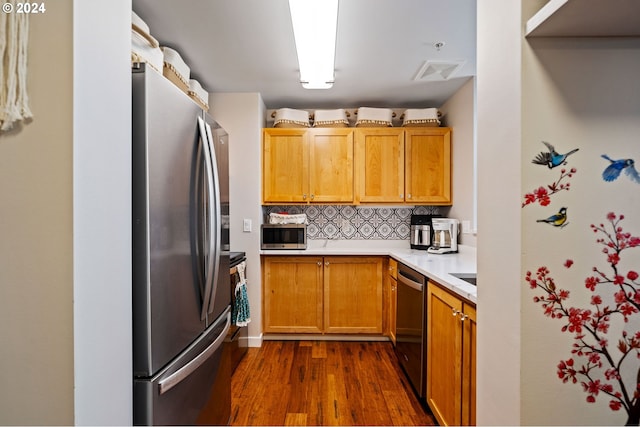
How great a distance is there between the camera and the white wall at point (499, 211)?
2.57ft

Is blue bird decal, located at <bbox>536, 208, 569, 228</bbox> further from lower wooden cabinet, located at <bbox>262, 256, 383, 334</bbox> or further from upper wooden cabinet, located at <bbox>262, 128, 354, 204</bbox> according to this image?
upper wooden cabinet, located at <bbox>262, 128, 354, 204</bbox>

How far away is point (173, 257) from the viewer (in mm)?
1138

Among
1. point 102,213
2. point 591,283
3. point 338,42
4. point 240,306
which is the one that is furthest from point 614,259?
point 240,306

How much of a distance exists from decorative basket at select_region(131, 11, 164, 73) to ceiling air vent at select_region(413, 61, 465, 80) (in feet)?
6.35

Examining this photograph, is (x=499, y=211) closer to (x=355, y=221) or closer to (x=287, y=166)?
(x=287, y=166)

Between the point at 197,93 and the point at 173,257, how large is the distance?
6.78 feet

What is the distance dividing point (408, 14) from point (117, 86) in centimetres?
170

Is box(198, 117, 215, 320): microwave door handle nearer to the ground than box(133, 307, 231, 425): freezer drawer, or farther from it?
farther from it

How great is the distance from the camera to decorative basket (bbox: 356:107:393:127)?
335 cm


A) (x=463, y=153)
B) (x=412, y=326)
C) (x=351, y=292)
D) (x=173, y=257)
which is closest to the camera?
(x=173, y=257)

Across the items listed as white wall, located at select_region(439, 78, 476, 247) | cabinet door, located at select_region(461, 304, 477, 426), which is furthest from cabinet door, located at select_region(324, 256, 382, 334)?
cabinet door, located at select_region(461, 304, 477, 426)

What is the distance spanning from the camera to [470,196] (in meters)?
2.92

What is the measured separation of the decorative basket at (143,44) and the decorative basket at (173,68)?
0.35 meters

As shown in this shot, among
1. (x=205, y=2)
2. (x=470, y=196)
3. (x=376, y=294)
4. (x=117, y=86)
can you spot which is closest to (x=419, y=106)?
(x=470, y=196)
